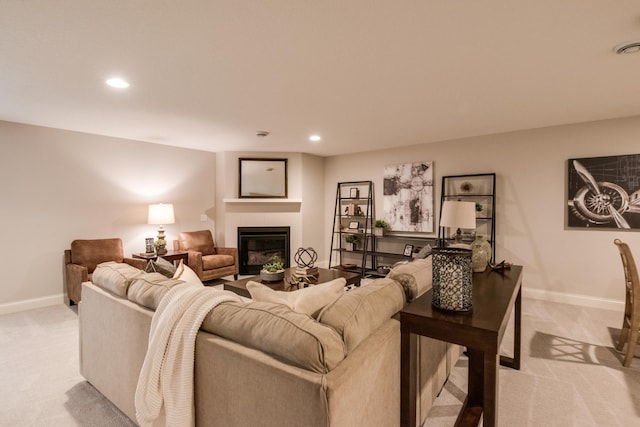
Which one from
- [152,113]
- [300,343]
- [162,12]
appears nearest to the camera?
[300,343]

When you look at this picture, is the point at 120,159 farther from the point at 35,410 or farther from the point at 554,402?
the point at 554,402

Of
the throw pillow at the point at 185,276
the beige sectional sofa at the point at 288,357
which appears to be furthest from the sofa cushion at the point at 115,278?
the throw pillow at the point at 185,276

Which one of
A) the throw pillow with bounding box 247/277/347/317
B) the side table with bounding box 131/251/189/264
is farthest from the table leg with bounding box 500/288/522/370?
the side table with bounding box 131/251/189/264

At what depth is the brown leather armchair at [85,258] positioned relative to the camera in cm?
386

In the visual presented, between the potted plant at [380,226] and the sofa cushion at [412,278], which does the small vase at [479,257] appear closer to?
the sofa cushion at [412,278]

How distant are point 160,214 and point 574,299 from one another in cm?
581

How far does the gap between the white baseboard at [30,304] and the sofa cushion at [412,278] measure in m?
4.56

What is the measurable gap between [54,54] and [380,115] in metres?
2.95

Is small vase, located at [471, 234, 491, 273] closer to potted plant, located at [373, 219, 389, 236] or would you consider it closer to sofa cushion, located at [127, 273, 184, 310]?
sofa cushion, located at [127, 273, 184, 310]

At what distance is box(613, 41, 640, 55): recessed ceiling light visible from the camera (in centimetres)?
211

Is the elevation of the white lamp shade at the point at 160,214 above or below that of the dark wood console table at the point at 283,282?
above

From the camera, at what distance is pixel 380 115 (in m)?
3.72

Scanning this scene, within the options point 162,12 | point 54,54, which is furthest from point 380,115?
point 54,54

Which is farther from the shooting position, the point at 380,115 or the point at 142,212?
the point at 142,212
